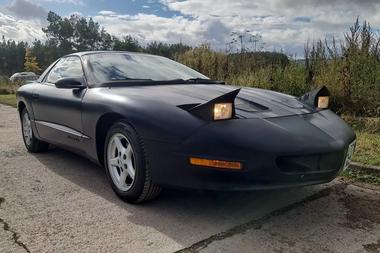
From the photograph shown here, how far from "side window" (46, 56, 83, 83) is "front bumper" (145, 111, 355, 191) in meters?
1.63

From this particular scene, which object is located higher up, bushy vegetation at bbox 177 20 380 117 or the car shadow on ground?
bushy vegetation at bbox 177 20 380 117

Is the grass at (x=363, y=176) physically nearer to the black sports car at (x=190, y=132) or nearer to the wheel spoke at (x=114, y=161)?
the black sports car at (x=190, y=132)

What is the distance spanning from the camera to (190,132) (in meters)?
2.62

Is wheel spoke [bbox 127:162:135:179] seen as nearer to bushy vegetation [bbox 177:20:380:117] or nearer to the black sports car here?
the black sports car

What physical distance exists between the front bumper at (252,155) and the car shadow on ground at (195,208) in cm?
28

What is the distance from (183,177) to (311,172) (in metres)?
0.88

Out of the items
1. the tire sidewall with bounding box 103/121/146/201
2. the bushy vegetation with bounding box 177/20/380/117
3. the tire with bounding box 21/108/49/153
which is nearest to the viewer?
the tire sidewall with bounding box 103/121/146/201

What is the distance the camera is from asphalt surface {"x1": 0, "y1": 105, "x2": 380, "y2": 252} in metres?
2.44

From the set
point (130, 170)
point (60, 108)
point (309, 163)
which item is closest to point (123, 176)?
point (130, 170)

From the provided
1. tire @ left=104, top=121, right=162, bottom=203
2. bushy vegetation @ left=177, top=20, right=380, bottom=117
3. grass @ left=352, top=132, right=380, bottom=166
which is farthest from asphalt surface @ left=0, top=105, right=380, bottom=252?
bushy vegetation @ left=177, top=20, right=380, bottom=117

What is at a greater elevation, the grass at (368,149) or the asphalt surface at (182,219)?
the grass at (368,149)

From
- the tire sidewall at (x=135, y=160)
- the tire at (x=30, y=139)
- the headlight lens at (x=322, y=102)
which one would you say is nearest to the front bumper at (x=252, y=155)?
the tire sidewall at (x=135, y=160)

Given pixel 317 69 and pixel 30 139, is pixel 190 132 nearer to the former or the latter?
pixel 30 139

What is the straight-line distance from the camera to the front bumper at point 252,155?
254 centimetres
